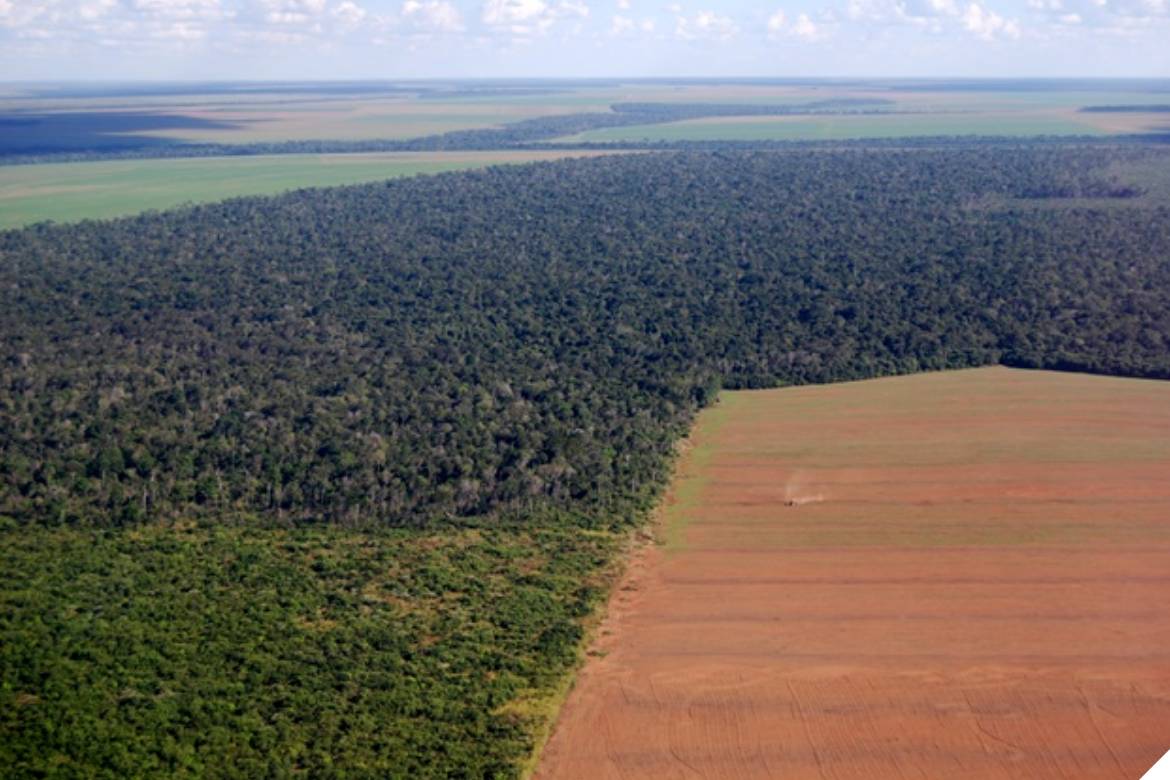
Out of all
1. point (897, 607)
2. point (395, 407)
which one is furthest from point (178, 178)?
point (897, 607)

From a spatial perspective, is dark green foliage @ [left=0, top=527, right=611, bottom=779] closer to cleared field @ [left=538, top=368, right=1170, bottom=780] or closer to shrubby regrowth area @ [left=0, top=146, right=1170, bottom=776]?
shrubby regrowth area @ [left=0, top=146, right=1170, bottom=776]

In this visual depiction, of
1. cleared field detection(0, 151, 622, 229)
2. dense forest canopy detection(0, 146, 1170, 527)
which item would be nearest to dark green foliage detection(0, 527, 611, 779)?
dense forest canopy detection(0, 146, 1170, 527)

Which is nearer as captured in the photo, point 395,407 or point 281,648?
point 281,648

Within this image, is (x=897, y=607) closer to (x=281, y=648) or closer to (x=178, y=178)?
(x=281, y=648)

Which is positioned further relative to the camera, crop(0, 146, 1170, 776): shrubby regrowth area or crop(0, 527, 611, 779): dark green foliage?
crop(0, 146, 1170, 776): shrubby regrowth area

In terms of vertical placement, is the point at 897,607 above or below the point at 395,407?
below

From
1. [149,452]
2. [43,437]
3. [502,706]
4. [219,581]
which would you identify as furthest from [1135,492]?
[43,437]

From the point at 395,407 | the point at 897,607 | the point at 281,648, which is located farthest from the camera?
the point at 395,407
